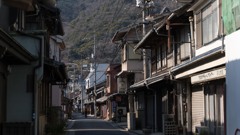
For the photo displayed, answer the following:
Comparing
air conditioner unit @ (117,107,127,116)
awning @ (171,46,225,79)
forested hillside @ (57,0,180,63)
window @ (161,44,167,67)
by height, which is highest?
forested hillside @ (57,0,180,63)

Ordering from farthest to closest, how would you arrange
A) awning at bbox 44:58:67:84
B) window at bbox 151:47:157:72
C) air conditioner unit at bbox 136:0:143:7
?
1. window at bbox 151:47:157:72
2. air conditioner unit at bbox 136:0:143:7
3. awning at bbox 44:58:67:84

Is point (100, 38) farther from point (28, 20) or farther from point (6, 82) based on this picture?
point (6, 82)

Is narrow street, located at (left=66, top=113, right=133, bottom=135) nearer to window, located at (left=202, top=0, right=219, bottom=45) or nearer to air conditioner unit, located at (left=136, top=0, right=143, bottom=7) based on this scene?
air conditioner unit, located at (left=136, top=0, right=143, bottom=7)

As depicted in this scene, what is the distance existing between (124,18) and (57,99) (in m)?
12.1

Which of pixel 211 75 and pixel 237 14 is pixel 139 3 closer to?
pixel 211 75

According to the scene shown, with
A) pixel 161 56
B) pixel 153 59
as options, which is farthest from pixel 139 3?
pixel 161 56

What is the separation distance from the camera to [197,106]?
2327cm

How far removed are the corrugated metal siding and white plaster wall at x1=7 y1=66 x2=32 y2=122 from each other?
8.34m

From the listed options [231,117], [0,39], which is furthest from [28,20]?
[231,117]

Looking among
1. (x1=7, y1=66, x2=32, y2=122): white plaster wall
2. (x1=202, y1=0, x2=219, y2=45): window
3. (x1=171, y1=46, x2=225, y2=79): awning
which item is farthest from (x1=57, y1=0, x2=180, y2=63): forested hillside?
(x1=7, y1=66, x2=32, y2=122): white plaster wall

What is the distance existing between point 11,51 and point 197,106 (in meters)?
11.9

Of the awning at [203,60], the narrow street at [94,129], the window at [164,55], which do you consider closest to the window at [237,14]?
the awning at [203,60]

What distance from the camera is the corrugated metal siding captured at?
22.4m

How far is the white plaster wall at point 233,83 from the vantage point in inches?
479
